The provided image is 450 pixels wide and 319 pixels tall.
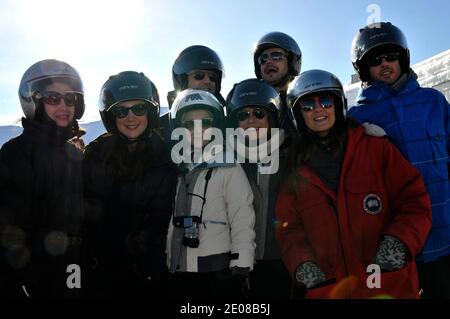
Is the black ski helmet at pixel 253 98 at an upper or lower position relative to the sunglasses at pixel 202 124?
upper

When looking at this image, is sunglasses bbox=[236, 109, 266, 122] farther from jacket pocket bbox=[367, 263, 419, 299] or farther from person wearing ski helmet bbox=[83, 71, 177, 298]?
jacket pocket bbox=[367, 263, 419, 299]

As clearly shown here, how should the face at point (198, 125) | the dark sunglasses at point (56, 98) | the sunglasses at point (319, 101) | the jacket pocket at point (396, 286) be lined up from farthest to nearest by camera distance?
the dark sunglasses at point (56, 98), the face at point (198, 125), the sunglasses at point (319, 101), the jacket pocket at point (396, 286)

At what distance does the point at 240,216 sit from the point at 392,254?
1.41 metres

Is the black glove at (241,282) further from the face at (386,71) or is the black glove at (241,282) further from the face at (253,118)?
the face at (386,71)

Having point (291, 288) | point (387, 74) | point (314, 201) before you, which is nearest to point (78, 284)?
point (291, 288)

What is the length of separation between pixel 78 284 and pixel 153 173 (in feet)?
4.50

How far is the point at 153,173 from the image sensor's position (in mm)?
4156

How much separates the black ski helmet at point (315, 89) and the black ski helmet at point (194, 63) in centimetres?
256

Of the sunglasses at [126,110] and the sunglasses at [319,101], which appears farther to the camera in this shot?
the sunglasses at [126,110]

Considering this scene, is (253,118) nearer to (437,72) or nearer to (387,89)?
(387,89)

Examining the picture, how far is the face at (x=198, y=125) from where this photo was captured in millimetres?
4319

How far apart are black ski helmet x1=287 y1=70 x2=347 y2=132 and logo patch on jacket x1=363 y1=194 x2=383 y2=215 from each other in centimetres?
92

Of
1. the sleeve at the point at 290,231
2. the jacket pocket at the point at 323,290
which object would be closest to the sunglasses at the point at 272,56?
the sleeve at the point at 290,231
